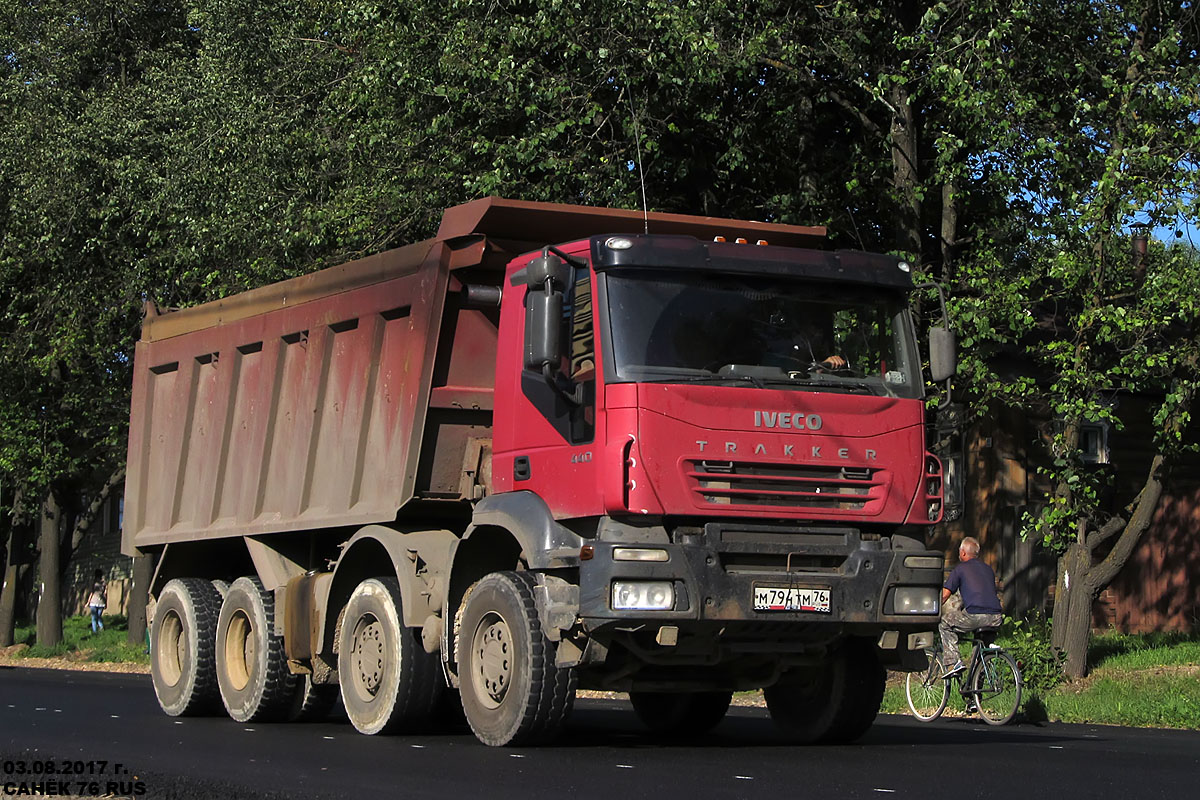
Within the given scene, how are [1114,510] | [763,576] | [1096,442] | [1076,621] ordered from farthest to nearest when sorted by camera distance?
1. [1114,510]
2. [1096,442]
3. [1076,621]
4. [763,576]

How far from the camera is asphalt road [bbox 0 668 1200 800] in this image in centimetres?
866

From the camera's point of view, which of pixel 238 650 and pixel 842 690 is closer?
pixel 842 690

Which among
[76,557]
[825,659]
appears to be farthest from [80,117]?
[76,557]

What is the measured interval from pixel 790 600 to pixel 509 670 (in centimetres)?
179

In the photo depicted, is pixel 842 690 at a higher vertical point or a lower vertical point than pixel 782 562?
lower

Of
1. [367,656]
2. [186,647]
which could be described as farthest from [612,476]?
[186,647]

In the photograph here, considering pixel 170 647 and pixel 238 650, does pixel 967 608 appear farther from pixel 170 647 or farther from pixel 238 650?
pixel 170 647

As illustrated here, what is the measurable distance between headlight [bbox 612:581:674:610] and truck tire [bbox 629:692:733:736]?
3.20 m

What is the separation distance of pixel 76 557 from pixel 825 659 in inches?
1981

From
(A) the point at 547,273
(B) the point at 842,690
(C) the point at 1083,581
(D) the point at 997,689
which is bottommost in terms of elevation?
(D) the point at 997,689

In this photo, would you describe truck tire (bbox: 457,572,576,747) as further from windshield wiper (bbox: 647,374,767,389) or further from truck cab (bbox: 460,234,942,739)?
windshield wiper (bbox: 647,374,767,389)

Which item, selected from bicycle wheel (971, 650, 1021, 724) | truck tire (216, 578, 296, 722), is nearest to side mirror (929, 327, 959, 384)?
bicycle wheel (971, 650, 1021, 724)

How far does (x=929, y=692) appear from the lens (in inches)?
629

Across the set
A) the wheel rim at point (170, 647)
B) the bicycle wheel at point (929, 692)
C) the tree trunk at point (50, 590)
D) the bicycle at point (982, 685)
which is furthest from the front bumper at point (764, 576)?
the tree trunk at point (50, 590)
